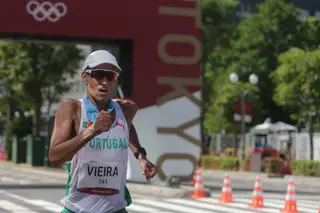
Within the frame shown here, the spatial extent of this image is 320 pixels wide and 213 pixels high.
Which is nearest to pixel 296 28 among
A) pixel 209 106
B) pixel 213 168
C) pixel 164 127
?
pixel 209 106

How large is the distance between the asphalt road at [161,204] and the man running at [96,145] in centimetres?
1128

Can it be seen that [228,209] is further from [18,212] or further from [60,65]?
[60,65]

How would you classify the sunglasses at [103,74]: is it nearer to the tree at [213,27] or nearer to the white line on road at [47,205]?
the white line on road at [47,205]

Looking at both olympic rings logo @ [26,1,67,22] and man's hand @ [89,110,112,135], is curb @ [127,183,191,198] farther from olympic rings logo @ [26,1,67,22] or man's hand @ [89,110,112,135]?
man's hand @ [89,110,112,135]

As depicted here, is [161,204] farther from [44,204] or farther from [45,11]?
[45,11]

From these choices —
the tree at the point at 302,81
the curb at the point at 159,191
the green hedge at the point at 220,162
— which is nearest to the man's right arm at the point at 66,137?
the curb at the point at 159,191

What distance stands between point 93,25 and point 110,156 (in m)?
19.2

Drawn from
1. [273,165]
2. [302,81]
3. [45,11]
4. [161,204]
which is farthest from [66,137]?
[302,81]

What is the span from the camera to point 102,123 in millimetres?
4594

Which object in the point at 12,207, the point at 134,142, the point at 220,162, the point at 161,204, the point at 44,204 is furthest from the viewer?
the point at 220,162

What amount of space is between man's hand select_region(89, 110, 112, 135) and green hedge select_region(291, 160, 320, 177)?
29.1 meters

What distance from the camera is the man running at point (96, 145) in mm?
4891

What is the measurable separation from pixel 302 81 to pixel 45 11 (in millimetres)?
20072

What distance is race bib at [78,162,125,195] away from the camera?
5020 millimetres
